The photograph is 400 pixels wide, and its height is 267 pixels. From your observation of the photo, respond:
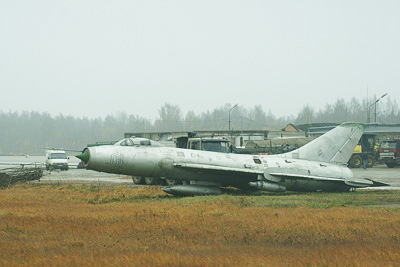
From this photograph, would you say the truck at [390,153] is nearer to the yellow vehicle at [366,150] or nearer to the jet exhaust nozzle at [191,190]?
the yellow vehicle at [366,150]

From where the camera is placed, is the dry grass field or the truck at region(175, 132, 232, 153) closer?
the dry grass field

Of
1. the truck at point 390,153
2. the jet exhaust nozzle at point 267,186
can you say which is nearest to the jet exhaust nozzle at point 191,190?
the jet exhaust nozzle at point 267,186

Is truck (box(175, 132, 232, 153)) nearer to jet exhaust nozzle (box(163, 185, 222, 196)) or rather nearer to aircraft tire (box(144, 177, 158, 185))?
aircraft tire (box(144, 177, 158, 185))

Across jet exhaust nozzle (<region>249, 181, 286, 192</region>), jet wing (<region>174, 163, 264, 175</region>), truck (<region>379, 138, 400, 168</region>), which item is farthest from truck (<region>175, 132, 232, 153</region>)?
truck (<region>379, 138, 400, 168</region>)

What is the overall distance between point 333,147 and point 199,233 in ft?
47.0

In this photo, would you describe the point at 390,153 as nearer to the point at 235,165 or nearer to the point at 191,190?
the point at 235,165

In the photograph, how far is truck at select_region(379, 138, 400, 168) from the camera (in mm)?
49719

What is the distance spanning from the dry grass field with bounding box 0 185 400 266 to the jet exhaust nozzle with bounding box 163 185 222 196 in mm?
2037

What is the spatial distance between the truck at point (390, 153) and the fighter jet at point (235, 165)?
28.4 m

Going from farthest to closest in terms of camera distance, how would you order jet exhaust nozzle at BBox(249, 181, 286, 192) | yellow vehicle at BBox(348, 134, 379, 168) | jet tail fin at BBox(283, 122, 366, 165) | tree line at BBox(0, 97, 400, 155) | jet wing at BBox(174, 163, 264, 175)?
tree line at BBox(0, 97, 400, 155)
yellow vehicle at BBox(348, 134, 379, 168)
jet tail fin at BBox(283, 122, 366, 165)
jet exhaust nozzle at BBox(249, 181, 286, 192)
jet wing at BBox(174, 163, 264, 175)

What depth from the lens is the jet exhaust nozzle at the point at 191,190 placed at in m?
19.6

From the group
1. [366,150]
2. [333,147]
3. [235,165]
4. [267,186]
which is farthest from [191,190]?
[366,150]

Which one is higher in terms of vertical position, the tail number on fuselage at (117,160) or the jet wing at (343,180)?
the tail number on fuselage at (117,160)

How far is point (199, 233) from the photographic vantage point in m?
11.0
